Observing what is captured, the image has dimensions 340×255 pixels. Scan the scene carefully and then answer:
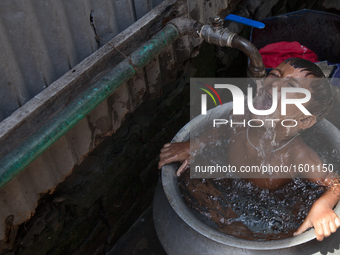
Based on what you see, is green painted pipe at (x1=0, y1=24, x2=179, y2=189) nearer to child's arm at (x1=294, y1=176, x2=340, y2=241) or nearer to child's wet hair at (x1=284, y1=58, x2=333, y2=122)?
child's wet hair at (x1=284, y1=58, x2=333, y2=122)

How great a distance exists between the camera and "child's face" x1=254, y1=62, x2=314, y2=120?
1615 millimetres

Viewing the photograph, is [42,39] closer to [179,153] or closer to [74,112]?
[74,112]

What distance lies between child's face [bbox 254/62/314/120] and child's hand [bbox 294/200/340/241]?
478 millimetres

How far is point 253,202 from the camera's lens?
1.96 m

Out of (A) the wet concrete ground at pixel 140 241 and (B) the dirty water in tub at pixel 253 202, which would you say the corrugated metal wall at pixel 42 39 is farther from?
(A) the wet concrete ground at pixel 140 241

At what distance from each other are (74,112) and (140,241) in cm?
144

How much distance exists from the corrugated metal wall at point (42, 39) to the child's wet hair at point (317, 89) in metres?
1.04

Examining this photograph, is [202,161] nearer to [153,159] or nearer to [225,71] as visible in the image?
[153,159]

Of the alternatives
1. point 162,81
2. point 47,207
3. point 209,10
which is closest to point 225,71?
point 209,10

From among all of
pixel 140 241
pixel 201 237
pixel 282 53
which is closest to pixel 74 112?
pixel 201 237

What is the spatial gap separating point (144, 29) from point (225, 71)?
1494 mm

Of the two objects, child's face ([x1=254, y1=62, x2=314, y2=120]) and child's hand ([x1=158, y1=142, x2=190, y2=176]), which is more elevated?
child's face ([x1=254, y1=62, x2=314, y2=120])

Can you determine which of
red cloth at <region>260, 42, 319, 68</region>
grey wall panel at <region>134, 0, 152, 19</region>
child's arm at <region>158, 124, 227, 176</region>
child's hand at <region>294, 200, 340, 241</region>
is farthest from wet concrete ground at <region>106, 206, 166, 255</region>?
red cloth at <region>260, 42, 319, 68</region>

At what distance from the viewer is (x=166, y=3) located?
1985 mm
